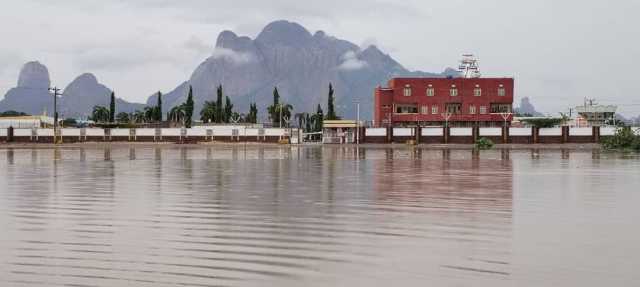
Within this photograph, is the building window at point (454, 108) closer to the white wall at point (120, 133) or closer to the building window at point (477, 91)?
the building window at point (477, 91)

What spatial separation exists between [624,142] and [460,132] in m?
29.8

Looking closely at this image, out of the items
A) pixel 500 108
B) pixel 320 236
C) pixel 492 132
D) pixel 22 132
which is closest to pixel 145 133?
pixel 22 132

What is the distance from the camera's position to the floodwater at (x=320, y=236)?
26.6 feet

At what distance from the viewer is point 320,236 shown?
1101 centimetres

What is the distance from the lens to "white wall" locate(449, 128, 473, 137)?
90.6m

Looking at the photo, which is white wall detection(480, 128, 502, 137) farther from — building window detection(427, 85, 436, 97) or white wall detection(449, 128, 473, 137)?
building window detection(427, 85, 436, 97)

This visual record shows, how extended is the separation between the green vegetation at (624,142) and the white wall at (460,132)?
25.9 meters

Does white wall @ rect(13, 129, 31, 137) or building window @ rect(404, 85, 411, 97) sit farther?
building window @ rect(404, 85, 411, 97)

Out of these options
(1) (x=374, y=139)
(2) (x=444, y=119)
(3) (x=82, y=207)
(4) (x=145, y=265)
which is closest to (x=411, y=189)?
(3) (x=82, y=207)

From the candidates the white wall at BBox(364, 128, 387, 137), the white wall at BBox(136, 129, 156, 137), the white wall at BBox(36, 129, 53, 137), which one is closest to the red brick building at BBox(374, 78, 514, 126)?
the white wall at BBox(364, 128, 387, 137)

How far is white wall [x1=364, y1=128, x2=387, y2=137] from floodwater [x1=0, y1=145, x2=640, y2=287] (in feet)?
239

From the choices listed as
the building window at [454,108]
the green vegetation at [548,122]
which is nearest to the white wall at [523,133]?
the green vegetation at [548,122]

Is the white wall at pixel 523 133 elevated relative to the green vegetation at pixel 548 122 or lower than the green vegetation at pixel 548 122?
lower

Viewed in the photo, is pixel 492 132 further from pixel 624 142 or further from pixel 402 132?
pixel 624 142
